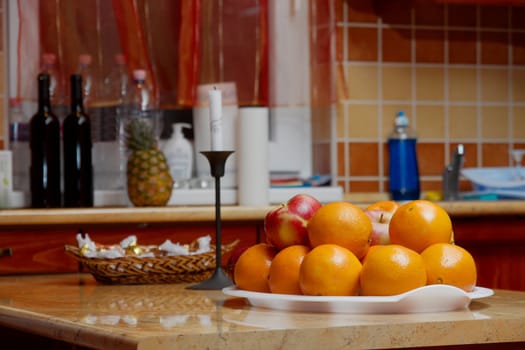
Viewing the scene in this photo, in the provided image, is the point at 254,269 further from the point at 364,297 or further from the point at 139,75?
the point at 139,75

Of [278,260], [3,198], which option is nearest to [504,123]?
[3,198]

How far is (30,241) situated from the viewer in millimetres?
2457

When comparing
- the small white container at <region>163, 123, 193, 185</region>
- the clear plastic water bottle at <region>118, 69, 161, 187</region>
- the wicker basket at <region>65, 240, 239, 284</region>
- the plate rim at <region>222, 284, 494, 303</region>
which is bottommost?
the wicker basket at <region>65, 240, 239, 284</region>

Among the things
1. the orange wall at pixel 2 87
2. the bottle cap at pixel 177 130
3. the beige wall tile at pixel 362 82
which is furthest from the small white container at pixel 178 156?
the beige wall tile at pixel 362 82

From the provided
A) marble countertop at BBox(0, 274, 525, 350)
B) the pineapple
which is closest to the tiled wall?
the pineapple

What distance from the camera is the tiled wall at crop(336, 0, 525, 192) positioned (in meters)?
3.25

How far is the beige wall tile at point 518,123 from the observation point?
3.46m

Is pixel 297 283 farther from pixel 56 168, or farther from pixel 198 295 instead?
pixel 56 168

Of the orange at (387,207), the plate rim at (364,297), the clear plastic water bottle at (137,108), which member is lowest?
the plate rim at (364,297)

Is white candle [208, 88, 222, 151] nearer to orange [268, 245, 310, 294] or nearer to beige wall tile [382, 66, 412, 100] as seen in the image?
orange [268, 245, 310, 294]

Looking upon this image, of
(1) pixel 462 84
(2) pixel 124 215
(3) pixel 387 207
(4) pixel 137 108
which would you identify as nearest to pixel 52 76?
(4) pixel 137 108

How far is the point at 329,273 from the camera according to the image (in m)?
1.17

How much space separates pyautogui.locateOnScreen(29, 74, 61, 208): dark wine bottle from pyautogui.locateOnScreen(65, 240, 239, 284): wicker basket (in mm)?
1113

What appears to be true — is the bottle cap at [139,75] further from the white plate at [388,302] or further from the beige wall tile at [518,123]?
the white plate at [388,302]
